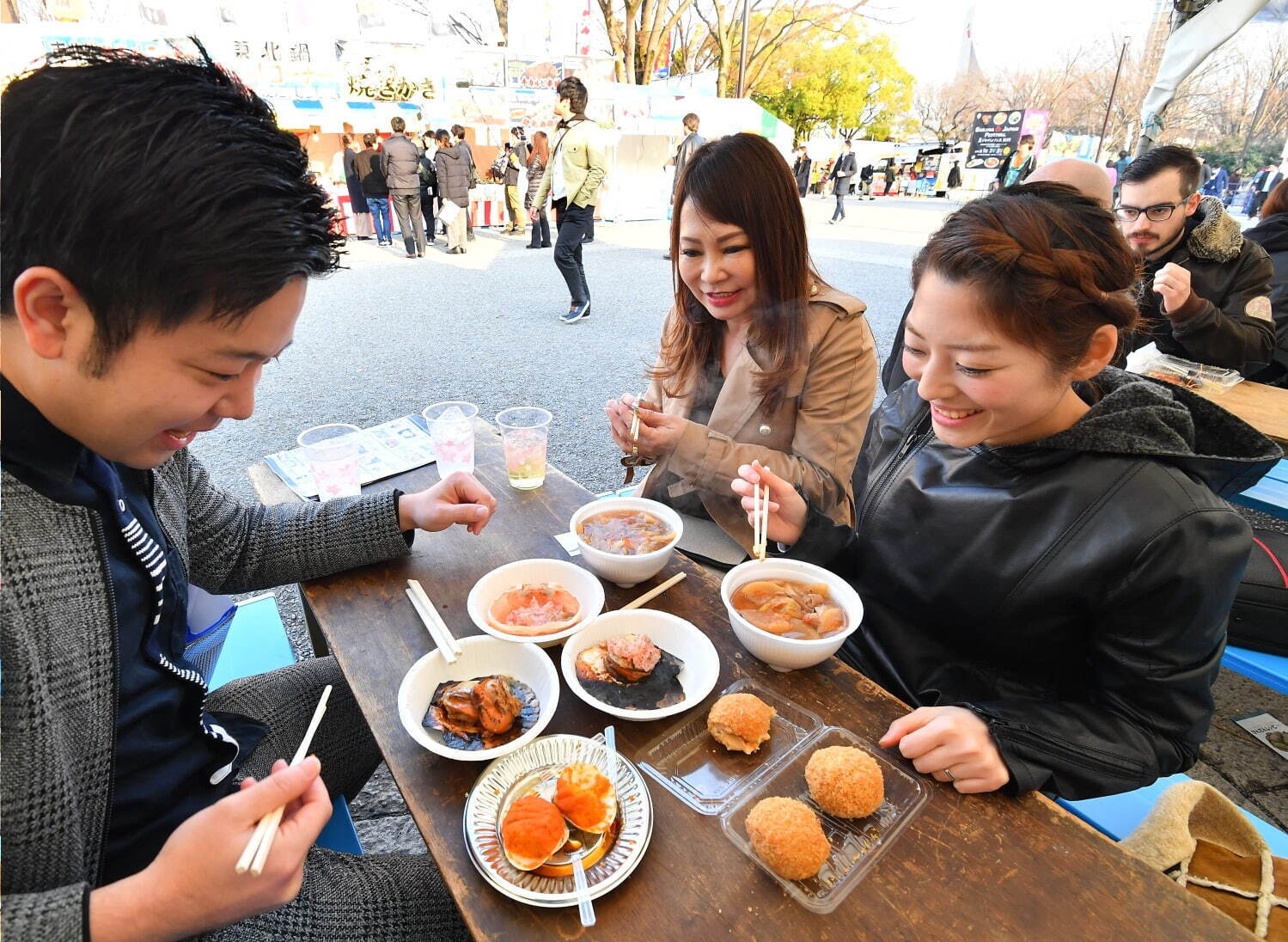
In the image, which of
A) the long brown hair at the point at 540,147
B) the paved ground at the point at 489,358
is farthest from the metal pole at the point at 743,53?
the paved ground at the point at 489,358

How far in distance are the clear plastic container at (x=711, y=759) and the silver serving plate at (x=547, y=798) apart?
0.07 metres

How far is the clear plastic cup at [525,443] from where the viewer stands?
2172 millimetres

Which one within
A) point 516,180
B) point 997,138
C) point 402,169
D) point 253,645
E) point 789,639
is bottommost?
point 253,645

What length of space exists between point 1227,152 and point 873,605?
105 feet

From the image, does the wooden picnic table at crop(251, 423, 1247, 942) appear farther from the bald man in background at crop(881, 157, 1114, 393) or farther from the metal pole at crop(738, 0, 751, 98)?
the metal pole at crop(738, 0, 751, 98)

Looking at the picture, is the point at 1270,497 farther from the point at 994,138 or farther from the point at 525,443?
the point at 994,138

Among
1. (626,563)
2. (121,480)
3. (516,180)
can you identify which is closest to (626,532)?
(626,563)

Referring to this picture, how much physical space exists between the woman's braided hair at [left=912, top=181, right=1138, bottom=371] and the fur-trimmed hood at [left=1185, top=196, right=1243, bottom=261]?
3.36 meters

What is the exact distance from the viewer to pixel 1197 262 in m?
3.98

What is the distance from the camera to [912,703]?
1.69m

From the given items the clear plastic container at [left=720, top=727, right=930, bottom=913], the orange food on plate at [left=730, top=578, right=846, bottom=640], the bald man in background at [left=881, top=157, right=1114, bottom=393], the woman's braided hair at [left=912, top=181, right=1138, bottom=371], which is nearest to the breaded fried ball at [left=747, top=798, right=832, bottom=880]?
the clear plastic container at [left=720, top=727, right=930, bottom=913]

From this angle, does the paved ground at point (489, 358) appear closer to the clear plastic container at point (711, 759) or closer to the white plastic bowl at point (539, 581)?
the white plastic bowl at point (539, 581)

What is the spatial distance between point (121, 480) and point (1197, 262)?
5.47m

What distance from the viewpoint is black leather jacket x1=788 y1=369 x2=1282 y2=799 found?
1.30 m
